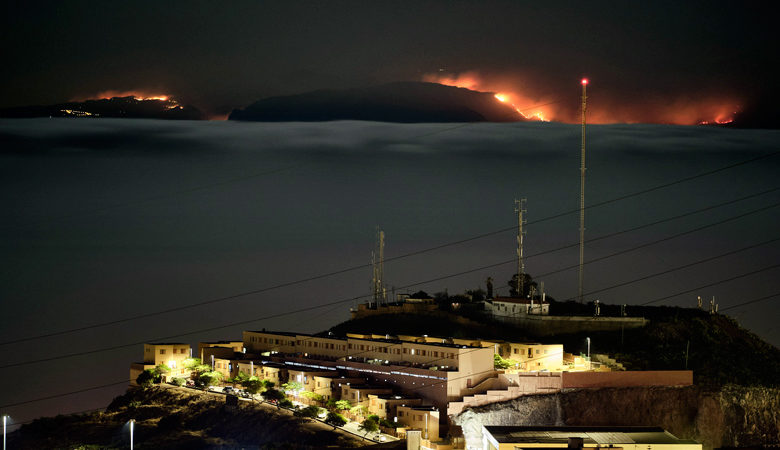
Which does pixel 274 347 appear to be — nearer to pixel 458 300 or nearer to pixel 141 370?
pixel 141 370

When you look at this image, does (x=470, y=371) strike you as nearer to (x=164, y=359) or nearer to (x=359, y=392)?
(x=359, y=392)

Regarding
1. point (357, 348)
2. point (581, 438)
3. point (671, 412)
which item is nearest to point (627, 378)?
point (671, 412)

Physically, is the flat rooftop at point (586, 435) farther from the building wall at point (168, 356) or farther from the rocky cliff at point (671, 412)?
the building wall at point (168, 356)

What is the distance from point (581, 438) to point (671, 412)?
23.8ft

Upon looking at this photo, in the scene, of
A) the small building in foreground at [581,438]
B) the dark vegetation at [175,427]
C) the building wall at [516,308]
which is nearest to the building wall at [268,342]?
the dark vegetation at [175,427]

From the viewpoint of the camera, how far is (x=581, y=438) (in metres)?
24.2

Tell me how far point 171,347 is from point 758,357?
20.6 meters

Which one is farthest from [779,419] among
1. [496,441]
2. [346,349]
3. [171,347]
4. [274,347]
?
[171,347]

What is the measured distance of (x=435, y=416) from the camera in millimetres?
28047

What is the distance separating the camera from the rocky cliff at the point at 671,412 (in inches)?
1172

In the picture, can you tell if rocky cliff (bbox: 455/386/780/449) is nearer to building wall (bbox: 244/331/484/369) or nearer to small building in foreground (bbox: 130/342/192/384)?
building wall (bbox: 244/331/484/369)

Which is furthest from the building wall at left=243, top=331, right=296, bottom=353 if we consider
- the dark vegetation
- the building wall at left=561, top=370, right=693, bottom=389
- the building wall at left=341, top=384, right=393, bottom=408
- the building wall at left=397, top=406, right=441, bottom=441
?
the building wall at left=561, top=370, right=693, bottom=389

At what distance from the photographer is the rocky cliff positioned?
29.8 metres

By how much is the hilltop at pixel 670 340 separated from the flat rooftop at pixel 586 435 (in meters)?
6.27
